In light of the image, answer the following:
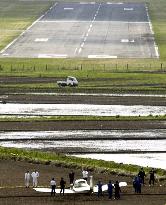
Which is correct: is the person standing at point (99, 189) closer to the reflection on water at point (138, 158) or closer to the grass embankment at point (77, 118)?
the reflection on water at point (138, 158)

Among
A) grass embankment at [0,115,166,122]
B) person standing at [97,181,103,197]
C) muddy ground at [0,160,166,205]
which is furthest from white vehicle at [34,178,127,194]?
grass embankment at [0,115,166,122]

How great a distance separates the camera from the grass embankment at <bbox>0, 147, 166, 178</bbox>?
174 ft

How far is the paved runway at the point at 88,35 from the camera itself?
122m

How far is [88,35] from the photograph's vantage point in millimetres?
140250

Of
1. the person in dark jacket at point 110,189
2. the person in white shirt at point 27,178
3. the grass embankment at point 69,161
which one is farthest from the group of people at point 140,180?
the person in white shirt at point 27,178

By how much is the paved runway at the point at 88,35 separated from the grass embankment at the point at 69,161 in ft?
199

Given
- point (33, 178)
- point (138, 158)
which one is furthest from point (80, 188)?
point (138, 158)

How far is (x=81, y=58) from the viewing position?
11581cm

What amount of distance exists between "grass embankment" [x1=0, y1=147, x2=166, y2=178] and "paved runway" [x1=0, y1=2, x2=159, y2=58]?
2392 inches

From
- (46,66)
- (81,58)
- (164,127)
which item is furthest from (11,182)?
(81,58)

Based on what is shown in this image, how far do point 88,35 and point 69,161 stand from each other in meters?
86.6

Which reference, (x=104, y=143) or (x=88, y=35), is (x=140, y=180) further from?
(x=88, y=35)

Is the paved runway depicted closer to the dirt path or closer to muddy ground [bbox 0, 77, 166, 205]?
the dirt path

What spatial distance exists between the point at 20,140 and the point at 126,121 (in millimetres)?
12341
